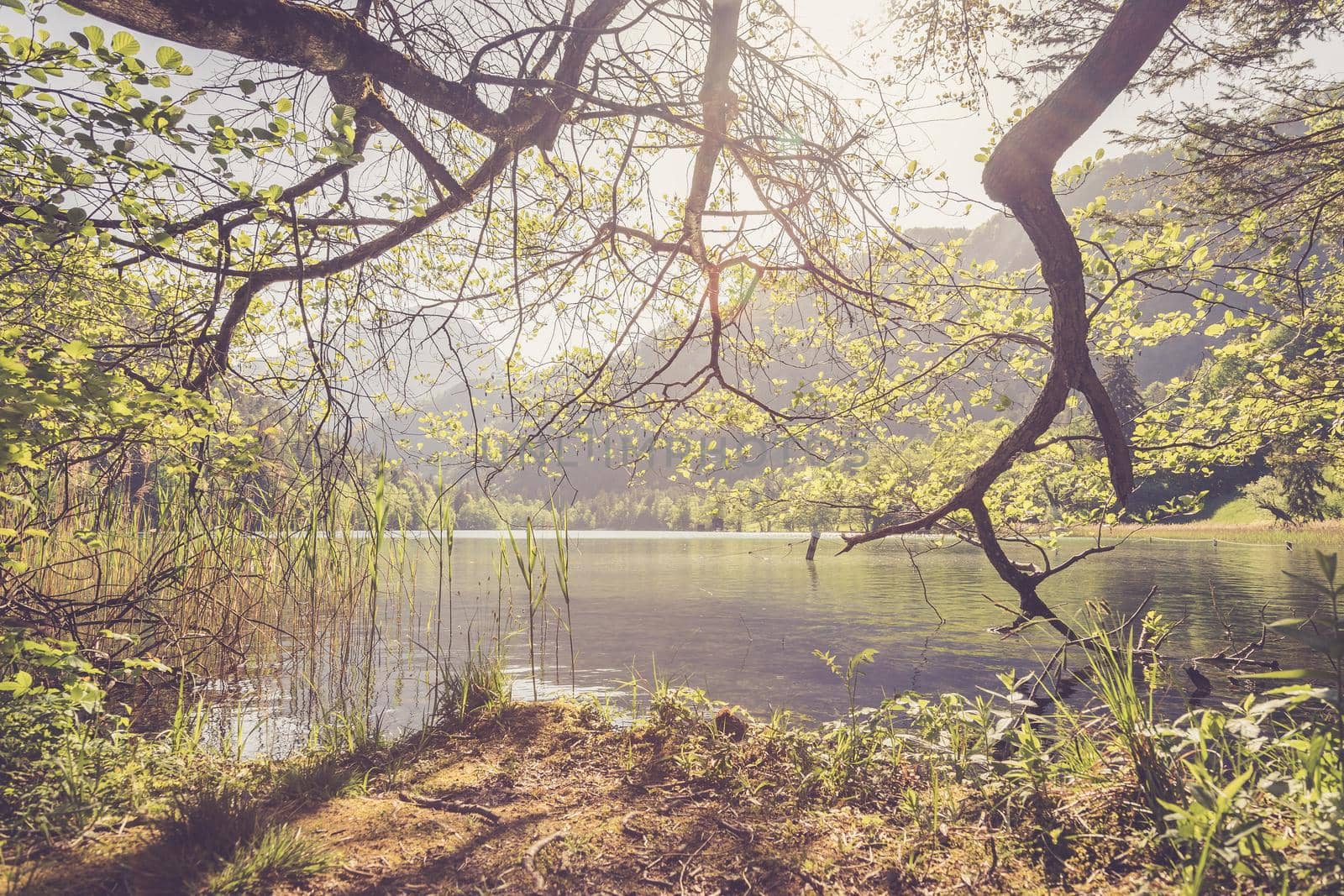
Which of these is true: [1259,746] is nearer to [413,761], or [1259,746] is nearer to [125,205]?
[413,761]

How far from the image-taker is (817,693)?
810cm

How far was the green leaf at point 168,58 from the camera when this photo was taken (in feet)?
7.27

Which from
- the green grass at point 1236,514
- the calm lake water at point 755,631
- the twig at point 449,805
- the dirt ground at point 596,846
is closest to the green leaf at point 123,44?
the dirt ground at point 596,846

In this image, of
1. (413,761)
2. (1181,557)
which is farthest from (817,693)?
(1181,557)

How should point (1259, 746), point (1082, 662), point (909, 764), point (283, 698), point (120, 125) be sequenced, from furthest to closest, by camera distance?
1. point (1082, 662)
2. point (283, 698)
3. point (909, 764)
4. point (120, 125)
5. point (1259, 746)

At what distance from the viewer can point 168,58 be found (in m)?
2.27

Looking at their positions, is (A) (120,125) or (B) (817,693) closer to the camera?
(A) (120,125)

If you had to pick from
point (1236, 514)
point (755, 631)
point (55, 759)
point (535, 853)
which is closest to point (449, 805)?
point (535, 853)

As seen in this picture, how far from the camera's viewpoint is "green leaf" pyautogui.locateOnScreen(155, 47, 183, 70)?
2214 mm

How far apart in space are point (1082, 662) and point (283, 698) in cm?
1121

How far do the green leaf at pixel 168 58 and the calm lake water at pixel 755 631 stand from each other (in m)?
3.60

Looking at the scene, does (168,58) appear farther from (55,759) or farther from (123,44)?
(55,759)

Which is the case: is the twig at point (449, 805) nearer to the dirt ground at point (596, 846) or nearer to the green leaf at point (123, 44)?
the dirt ground at point (596, 846)

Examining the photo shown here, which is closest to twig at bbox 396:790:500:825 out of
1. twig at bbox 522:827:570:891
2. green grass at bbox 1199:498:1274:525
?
twig at bbox 522:827:570:891
